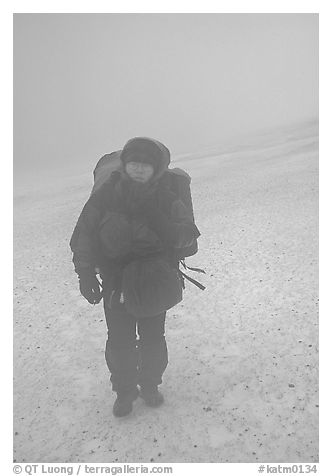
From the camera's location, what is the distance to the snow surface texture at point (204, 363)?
108 inches

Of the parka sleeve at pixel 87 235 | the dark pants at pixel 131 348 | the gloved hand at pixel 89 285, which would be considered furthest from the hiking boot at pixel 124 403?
the parka sleeve at pixel 87 235

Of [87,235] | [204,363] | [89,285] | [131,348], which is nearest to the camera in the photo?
[87,235]

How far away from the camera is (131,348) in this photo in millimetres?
2830

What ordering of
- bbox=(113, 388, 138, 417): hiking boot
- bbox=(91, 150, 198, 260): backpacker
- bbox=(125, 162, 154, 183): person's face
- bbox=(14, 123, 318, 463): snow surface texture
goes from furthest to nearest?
bbox=(113, 388, 138, 417): hiking boot
bbox=(14, 123, 318, 463): snow surface texture
bbox=(91, 150, 198, 260): backpacker
bbox=(125, 162, 154, 183): person's face

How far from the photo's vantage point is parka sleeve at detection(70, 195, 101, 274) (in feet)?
8.15

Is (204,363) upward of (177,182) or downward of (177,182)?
downward

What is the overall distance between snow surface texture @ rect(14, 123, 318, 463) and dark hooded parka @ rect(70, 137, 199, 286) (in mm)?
1409

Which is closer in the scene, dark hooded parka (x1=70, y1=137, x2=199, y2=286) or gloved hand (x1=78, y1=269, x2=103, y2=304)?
dark hooded parka (x1=70, y1=137, x2=199, y2=286)

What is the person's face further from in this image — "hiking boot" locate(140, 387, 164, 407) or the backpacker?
"hiking boot" locate(140, 387, 164, 407)

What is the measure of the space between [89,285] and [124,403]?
1.03m

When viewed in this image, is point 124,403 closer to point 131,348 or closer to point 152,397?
point 152,397

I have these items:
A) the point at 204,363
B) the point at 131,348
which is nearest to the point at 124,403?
the point at 131,348

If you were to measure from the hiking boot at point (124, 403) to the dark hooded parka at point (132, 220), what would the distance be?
46.1 inches

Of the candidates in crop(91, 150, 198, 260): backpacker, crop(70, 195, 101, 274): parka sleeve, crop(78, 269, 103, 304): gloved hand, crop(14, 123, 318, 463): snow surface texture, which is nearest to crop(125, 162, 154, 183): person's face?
crop(91, 150, 198, 260): backpacker
